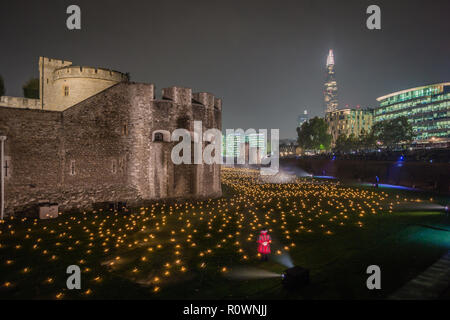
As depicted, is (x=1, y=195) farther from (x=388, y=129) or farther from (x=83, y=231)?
(x=388, y=129)

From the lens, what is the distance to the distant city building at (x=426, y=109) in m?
109

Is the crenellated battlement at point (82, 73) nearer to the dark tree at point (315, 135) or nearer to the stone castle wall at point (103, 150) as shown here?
the stone castle wall at point (103, 150)

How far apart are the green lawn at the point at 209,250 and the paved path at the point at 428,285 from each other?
0.74 ft

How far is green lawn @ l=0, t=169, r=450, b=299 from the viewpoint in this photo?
7574 mm

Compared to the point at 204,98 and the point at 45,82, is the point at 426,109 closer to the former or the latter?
the point at 204,98

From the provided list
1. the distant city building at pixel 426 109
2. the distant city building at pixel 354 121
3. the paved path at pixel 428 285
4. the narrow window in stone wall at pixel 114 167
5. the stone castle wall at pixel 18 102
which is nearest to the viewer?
the paved path at pixel 428 285

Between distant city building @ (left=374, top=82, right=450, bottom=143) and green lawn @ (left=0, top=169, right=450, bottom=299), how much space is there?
112 meters

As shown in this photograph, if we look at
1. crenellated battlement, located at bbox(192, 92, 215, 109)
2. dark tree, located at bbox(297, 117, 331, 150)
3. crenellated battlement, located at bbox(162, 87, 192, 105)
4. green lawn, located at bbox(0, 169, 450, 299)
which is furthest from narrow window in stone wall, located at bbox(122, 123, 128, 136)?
dark tree, located at bbox(297, 117, 331, 150)

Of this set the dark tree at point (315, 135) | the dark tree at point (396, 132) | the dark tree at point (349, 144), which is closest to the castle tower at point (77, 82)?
the dark tree at point (396, 132)

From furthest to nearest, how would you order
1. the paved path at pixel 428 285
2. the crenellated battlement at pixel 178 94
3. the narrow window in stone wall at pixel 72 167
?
1. the crenellated battlement at pixel 178 94
2. the narrow window in stone wall at pixel 72 167
3. the paved path at pixel 428 285

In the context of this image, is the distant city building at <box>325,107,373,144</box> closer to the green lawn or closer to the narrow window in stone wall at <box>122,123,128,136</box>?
the green lawn

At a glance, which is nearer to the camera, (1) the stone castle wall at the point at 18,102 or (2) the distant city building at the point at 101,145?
(2) the distant city building at the point at 101,145

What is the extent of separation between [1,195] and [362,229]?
786 inches
